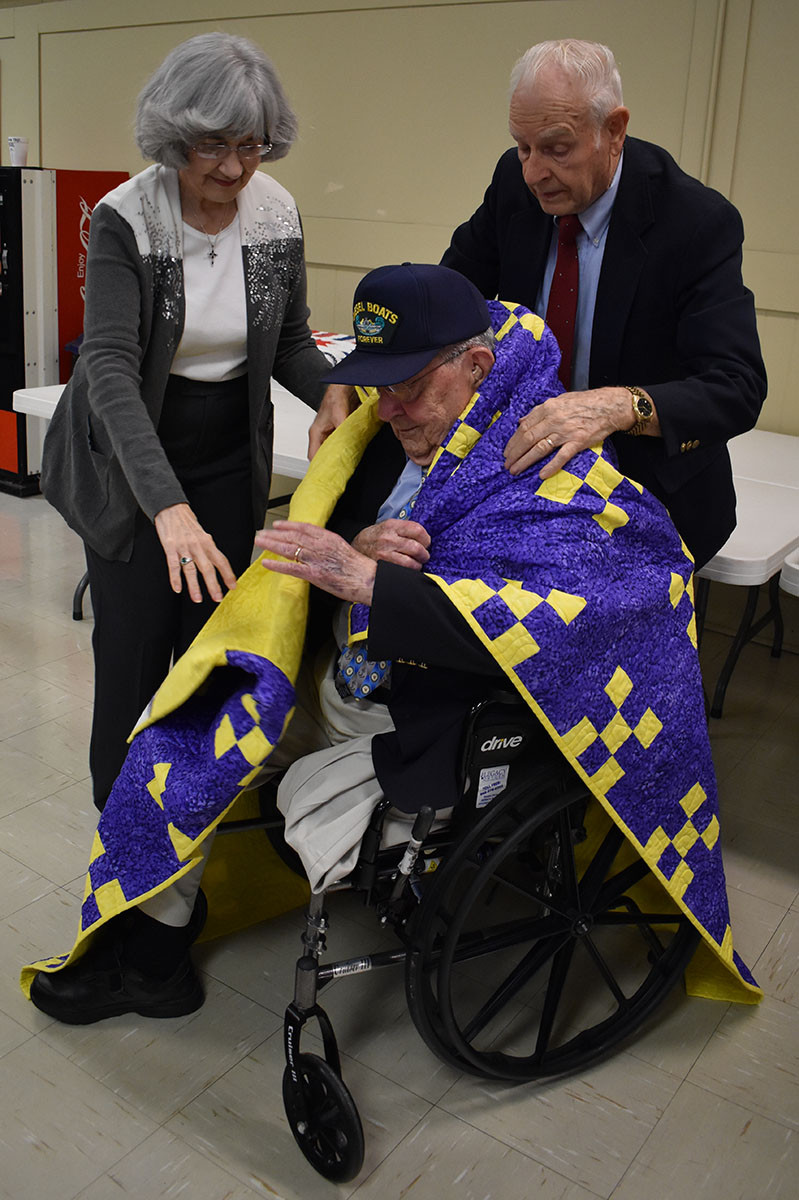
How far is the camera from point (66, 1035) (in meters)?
1.90

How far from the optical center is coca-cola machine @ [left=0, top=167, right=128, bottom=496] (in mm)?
4582

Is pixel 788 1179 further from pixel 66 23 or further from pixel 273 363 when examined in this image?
pixel 66 23

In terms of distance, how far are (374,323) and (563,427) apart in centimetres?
32

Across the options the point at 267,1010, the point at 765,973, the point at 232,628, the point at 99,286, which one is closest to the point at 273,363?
the point at 99,286

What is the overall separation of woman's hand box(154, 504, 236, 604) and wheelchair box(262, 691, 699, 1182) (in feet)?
1.47

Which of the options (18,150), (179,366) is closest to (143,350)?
(179,366)

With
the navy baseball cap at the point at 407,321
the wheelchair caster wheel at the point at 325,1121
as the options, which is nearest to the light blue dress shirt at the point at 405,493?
the navy baseball cap at the point at 407,321

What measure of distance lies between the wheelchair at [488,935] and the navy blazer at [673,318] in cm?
52

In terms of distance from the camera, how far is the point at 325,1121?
164 cm

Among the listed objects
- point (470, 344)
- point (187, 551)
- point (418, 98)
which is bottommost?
point (187, 551)

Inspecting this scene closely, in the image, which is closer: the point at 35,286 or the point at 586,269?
the point at 586,269

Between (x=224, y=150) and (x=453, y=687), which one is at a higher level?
(x=224, y=150)

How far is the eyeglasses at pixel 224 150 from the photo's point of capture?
1.73 metres

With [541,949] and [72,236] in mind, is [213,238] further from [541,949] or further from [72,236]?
[72,236]
